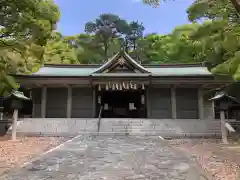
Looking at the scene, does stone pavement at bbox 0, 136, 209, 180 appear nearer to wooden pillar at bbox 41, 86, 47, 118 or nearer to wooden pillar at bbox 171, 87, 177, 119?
wooden pillar at bbox 171, 87, 177, 119

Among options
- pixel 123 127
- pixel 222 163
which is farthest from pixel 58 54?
pixel 222 163

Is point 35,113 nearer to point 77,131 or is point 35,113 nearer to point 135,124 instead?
point 77,131

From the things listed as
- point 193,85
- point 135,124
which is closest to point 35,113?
point 135,124

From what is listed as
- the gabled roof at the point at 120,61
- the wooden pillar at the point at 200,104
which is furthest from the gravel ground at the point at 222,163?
the gabled roof at the point at 120,61

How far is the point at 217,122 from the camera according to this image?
1684 centimetres

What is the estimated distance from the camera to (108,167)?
23.3 feet

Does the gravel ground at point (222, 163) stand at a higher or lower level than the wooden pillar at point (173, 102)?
lower

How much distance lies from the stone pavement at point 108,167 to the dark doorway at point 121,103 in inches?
544

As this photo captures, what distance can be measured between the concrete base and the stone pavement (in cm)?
653

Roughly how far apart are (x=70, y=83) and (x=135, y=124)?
717 cm

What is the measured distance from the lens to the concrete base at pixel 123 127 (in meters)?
15.9

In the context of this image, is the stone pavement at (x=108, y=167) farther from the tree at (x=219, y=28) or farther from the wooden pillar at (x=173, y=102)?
the wooden pillar at (x=173, y=102)

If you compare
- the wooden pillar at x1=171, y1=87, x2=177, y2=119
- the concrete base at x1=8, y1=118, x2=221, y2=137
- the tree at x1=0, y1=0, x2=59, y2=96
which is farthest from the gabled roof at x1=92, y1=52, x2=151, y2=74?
the tree at x1=0, y1=0, x2=59, y2=96

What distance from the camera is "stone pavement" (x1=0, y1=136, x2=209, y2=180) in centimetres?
617
